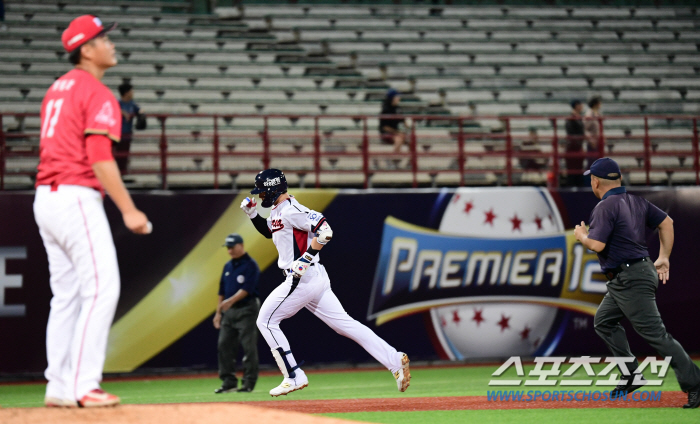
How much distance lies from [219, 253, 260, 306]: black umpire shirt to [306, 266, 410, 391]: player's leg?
2.25 metres

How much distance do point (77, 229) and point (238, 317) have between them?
254 inches

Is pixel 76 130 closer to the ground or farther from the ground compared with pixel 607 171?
farther from the ground

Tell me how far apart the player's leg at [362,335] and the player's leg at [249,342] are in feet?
7.81

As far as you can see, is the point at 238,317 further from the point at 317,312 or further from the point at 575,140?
A: the point at 575,140

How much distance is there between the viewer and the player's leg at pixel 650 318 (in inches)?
283

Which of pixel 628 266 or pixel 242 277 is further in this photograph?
pixel 242 277

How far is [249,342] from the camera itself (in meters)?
11.0

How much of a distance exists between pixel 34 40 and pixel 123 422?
1576 centimetres

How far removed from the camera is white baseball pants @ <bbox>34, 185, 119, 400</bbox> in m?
4.81

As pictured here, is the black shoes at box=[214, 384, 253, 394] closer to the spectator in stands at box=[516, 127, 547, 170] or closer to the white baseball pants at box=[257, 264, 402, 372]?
the white baseball pants at box=[257, 264, 402, 372]

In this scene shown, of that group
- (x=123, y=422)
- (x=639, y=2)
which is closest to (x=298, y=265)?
(x=123, y=422)

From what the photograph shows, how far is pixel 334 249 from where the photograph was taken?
1376 cm

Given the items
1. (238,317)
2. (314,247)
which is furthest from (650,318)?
(238,317)

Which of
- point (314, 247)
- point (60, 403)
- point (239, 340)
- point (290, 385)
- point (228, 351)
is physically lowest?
point (228, 351)
